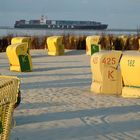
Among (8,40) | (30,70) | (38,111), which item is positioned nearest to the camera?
(38,111)

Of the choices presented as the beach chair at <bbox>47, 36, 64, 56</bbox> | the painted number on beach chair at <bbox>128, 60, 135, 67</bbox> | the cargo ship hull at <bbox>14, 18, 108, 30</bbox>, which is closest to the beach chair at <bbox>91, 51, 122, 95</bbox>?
the painted number on beach chair at <bbox>128, 60, 135, 67</bbox>

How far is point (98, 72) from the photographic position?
12.1 meters

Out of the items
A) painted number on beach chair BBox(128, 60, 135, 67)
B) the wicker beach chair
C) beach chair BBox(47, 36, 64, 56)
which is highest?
the wicker beach chair

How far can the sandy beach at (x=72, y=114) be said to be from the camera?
726 cm

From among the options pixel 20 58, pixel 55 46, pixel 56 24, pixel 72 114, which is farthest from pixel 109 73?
pixel 56 24

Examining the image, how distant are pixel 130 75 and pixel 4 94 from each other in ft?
24.2

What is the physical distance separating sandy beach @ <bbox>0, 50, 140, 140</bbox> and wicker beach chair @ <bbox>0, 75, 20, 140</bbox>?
8.85 ft

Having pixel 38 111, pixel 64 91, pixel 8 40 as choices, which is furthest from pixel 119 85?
pixel 8 40

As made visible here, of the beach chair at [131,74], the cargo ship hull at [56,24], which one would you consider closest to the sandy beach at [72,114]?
the beach chair at [131,74]

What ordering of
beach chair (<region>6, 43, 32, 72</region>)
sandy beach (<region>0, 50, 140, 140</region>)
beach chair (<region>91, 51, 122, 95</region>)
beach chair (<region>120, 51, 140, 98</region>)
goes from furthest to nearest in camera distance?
beach chair (<region>6, 43, 32, 72</region>)
beach chair (<region>91, 51, 122, 95</region>)
beach chair (<region>120, 51, 140, 98</region>)
sandy beach (<region>0, 50, 140, 140</region>)

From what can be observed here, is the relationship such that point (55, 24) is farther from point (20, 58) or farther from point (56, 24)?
point (20, 58)

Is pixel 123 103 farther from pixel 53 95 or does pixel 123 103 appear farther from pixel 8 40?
pixel 8 40

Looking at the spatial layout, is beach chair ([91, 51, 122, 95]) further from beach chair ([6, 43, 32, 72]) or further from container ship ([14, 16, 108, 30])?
container ship ([14, 16, 108, 30])

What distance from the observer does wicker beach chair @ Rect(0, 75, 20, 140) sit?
418cm
